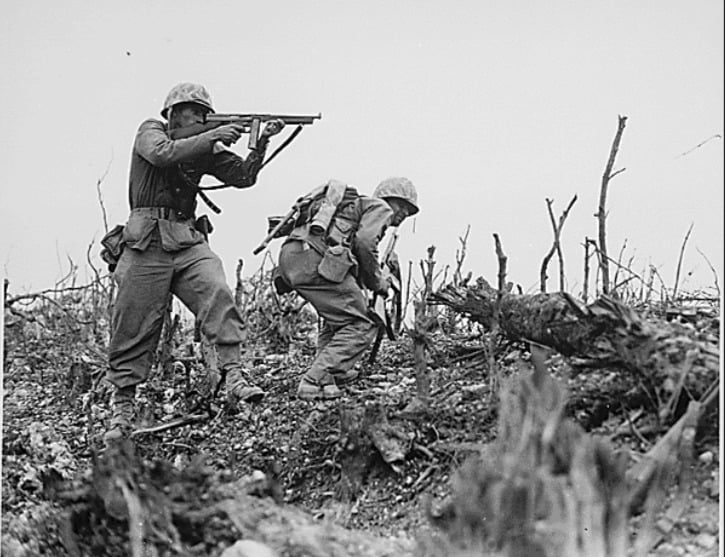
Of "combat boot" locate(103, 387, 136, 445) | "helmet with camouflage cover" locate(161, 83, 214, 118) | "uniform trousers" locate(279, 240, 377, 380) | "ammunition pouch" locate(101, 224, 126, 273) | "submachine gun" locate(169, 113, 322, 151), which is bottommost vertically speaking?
"combat boot" locate(103, 387, 136, 445)

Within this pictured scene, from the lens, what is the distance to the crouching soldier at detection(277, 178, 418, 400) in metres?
4.38

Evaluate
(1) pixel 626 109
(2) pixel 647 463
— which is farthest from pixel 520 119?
(2) pixel 647 463

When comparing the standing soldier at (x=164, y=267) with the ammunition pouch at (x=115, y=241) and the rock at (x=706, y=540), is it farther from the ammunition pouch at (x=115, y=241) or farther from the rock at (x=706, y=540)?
the rock at (x=706, y=540)

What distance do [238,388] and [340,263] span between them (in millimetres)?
740

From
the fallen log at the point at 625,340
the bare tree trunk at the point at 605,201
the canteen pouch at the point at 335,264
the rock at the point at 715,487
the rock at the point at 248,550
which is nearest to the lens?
the rock at the point at 248,550

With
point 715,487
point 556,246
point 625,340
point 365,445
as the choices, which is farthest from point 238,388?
point 715,487

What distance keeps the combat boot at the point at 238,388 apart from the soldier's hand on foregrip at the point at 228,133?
966mm

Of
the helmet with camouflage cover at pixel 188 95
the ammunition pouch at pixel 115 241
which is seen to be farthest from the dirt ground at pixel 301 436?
the helmet with camouflage cover at pixel 188 95

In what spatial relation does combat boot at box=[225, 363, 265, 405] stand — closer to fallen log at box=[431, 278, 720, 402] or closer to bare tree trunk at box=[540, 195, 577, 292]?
fallen log at box=[431, 278, 720, 402]

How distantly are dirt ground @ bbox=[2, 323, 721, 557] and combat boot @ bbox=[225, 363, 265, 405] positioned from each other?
0.26ft

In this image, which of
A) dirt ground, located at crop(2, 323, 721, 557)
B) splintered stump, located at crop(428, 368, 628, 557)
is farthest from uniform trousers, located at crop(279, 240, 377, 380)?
splintered stump, located at crop(428, 368, 628, 557)

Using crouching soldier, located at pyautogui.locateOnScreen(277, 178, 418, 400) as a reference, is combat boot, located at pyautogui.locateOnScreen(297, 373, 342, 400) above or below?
below

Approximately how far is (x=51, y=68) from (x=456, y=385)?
1.98 m

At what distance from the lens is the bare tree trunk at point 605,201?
3.59m
